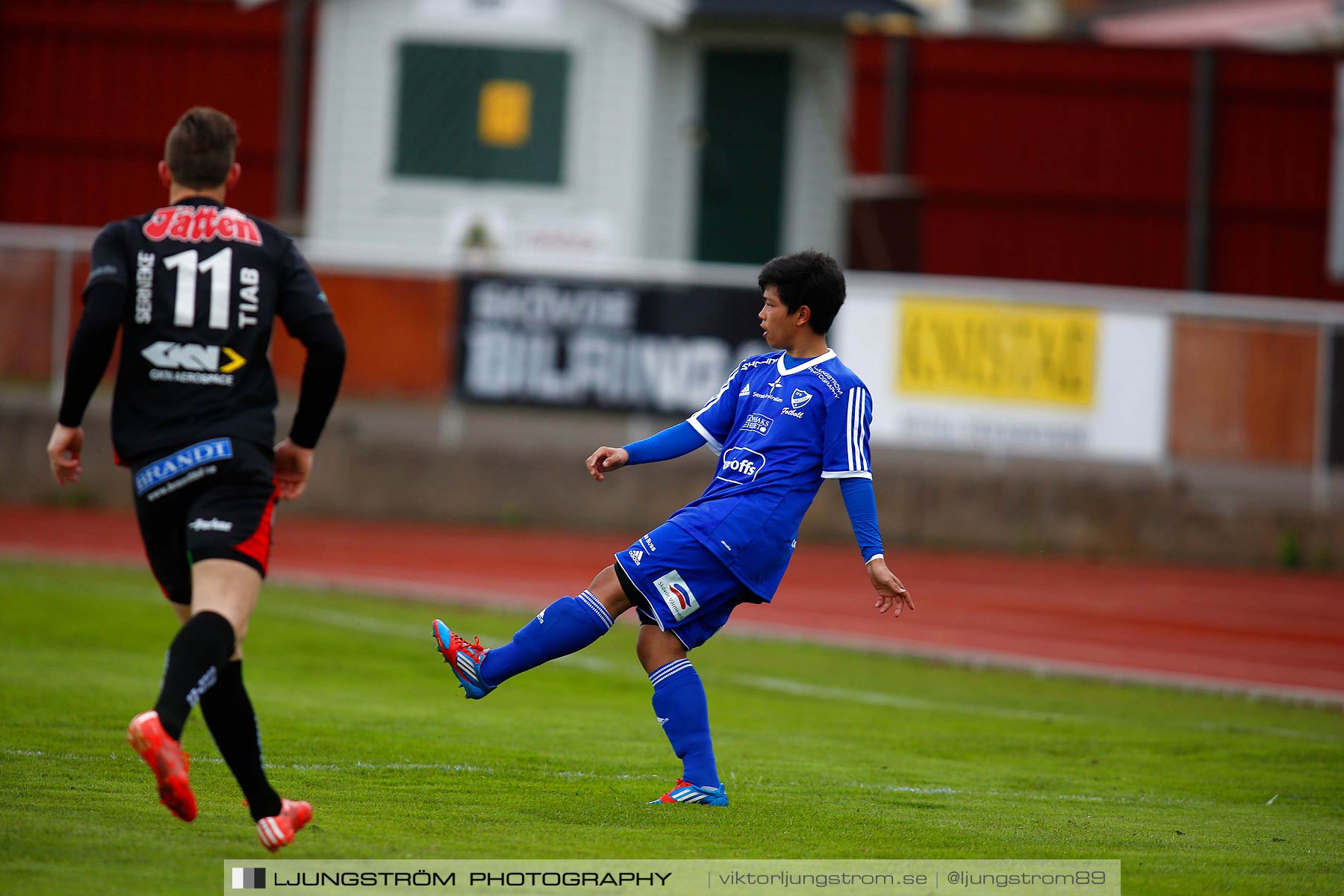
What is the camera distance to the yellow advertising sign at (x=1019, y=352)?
1756 cm

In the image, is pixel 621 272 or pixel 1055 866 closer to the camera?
pixel 1055 866

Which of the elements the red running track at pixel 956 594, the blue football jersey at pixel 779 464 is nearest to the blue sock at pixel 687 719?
the blue football jersey at pixel 779 464

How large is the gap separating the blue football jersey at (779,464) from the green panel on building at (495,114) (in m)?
15.7

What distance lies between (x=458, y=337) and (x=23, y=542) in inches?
189

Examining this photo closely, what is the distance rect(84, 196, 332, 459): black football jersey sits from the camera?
16.7 ft

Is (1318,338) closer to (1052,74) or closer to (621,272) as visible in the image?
(621,272)

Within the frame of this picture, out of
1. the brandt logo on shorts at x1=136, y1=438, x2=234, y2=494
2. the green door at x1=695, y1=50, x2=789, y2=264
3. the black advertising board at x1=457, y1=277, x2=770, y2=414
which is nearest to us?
the brandt logo on shorts at x1=136, y1=438, x2=234, y2=494

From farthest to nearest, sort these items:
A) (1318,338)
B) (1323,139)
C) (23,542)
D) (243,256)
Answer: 1. (1323,139)
2. (1318,338)
3. (23,542)
4. (243,256)

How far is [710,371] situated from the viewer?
17.6 meters

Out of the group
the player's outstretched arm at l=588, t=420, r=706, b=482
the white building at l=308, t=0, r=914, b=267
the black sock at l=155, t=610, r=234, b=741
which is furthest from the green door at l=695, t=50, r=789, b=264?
the black sock at l=155, t=610, r=234, b=741

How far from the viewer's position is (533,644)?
6047 millimetres

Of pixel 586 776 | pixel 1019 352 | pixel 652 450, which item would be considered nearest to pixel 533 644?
pixel 652 450

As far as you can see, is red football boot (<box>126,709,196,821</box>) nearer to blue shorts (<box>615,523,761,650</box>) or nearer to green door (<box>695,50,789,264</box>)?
blue shorts (<box>615,523,761,650</box>)

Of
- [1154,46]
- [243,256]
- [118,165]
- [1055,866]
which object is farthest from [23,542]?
[1154,46]
